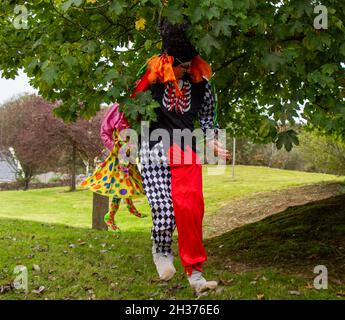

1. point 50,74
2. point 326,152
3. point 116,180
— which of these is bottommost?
point 116,180

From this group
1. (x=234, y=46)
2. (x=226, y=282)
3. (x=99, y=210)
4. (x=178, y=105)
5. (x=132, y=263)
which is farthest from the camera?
(x=99, y=210)

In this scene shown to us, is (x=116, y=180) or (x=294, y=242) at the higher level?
(x=116, y=180)

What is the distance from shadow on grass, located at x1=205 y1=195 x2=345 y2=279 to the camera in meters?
5.54

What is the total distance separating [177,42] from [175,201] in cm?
130

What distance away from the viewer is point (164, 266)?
406 centimetres

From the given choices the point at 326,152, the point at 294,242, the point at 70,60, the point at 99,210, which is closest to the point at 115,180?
the point at 70,60

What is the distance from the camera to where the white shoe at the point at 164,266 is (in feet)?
13.2

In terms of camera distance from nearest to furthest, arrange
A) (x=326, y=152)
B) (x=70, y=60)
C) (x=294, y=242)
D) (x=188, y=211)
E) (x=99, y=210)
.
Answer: (x=70, y=60), (x=188, y=211), (x=294, y=242), (x=99, y=210), (x=326, y=152)

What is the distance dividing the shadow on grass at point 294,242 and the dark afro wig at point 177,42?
279cm

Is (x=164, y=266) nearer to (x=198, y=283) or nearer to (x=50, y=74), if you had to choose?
(x=198, y=283)

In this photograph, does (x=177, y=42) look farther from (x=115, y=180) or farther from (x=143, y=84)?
(x=115, y=180)

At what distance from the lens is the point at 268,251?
6113 millimetres

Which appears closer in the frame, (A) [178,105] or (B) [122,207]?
(A) [178,105]

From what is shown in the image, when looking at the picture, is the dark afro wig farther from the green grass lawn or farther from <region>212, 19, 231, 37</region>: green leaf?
the green grass lawn
